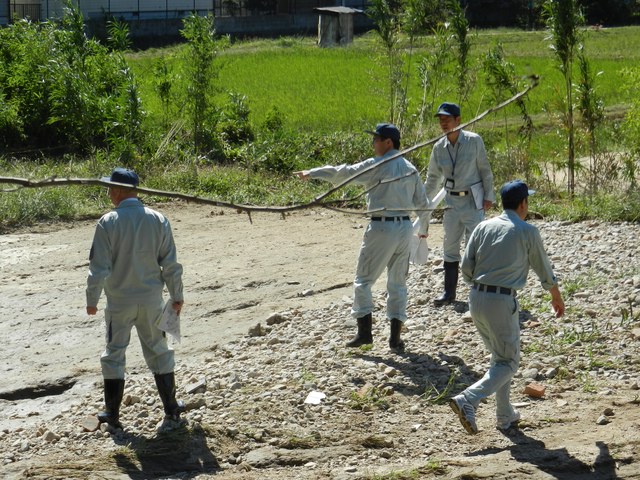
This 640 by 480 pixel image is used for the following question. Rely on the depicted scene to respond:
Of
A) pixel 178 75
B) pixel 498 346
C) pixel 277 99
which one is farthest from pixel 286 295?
pixel 277 99

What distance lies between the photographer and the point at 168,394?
7.80 meters

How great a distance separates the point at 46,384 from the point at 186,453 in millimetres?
2422

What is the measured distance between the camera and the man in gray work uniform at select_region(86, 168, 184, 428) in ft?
24.6

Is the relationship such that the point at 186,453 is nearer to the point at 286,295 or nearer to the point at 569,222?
the point at 286,295

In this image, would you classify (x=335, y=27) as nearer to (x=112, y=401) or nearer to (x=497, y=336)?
(x=112, y=401)

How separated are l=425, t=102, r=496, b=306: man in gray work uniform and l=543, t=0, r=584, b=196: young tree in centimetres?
507

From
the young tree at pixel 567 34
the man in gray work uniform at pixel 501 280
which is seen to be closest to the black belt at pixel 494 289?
the man in gray work uniform at pixel 501 280

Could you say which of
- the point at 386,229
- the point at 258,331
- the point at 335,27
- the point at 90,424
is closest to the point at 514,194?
the point at 386,229

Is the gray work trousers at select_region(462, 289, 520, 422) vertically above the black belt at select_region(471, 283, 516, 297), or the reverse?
the black belt at select_region(471, 283, 516, 297)

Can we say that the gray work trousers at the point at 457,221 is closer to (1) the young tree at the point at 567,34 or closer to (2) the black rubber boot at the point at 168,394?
(2) the black rubber boot at the point at 168,394

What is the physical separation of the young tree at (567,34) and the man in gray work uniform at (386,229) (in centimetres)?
632

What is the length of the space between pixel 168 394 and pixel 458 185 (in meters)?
3.78

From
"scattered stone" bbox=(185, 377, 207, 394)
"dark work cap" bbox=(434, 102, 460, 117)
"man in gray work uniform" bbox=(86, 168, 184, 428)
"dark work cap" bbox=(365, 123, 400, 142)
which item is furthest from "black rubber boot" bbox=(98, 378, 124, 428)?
"dark work cap" bbox=(434, 102, 460, 117)

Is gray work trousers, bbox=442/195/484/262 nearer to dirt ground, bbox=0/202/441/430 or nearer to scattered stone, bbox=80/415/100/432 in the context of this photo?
dirt ground, bbox=0/202/441/430
